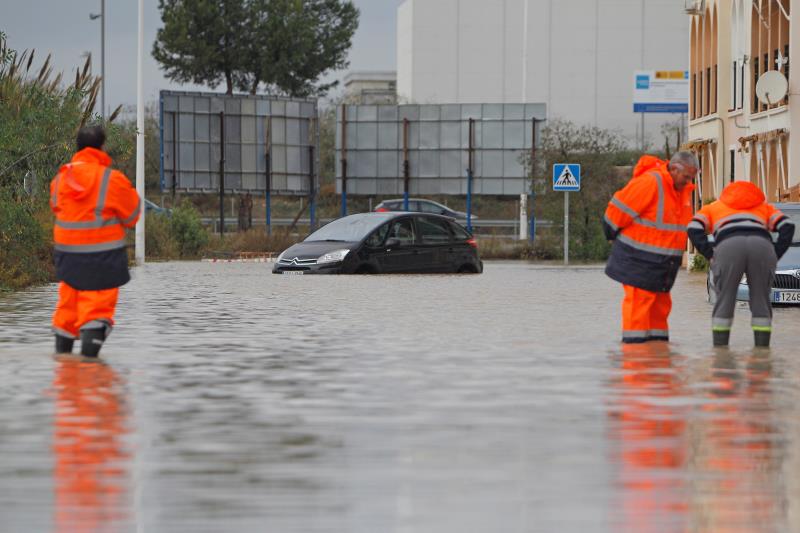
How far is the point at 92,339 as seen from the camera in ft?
46.8

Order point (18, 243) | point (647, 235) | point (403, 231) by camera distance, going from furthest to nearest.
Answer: point (403, 231)
point (18, 243)
point (647, 235)

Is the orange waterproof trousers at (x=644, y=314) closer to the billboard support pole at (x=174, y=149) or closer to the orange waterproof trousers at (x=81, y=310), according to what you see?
the orange waterproof trousers at (x=81, y=310)

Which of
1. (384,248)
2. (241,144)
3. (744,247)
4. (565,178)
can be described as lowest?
(384,248)

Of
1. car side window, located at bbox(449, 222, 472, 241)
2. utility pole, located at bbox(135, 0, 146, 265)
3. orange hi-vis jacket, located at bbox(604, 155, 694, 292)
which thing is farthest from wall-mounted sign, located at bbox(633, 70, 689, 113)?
orange hi-vis jacket, located at bbox(604, 155, 694, 292)

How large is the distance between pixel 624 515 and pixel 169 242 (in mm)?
41988

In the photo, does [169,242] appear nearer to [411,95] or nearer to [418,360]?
[418,360]

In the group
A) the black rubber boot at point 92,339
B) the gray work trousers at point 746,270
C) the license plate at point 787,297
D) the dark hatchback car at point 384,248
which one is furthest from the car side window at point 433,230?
the black rubber boot at point 92,339

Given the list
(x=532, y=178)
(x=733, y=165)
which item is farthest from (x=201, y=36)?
(x=733, y=165)

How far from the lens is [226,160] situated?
5800 centimetres

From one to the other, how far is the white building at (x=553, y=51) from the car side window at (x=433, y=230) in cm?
6490

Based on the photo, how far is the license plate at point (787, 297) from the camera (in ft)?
74.2

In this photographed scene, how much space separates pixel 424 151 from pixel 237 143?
249 inches

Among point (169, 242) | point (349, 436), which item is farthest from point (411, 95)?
point (349, 436)

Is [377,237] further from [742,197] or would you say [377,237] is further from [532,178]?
[532,178]
